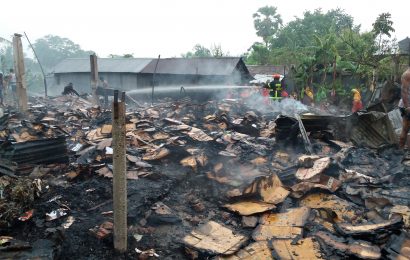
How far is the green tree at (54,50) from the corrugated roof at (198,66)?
97.6ft

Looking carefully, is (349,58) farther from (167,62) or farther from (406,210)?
(406,210)

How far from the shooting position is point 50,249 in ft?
12.4

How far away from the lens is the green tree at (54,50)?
47.2 metres

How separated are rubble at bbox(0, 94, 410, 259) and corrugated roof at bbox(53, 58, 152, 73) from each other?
16.5 meters

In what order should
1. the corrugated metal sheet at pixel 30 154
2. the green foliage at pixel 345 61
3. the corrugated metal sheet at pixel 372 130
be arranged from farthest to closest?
the green foliage at pixel 345 61 → the corrugated metal sheet at pixel 372 130 → the corrugated metal sheet at pixel 30 154

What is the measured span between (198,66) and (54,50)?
34761 millimetres

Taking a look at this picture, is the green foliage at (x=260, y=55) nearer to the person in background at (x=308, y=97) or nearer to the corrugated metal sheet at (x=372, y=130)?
the person in background at (x=308, y=97)

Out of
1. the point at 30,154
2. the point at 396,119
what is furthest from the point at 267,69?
the point at 30,154

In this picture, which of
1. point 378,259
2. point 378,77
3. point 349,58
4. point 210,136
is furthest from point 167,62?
point 378,259

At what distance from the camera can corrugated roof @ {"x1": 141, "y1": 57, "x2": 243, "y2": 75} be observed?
2114cm

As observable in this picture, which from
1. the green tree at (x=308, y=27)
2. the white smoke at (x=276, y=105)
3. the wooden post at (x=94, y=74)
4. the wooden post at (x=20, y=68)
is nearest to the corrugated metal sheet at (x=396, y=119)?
the white smoke at (x=276, y=105)

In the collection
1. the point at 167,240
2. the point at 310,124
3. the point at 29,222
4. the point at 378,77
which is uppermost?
the point at 378,77

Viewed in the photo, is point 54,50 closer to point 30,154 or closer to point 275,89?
point 275,89

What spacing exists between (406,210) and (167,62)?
20769 millimetres
